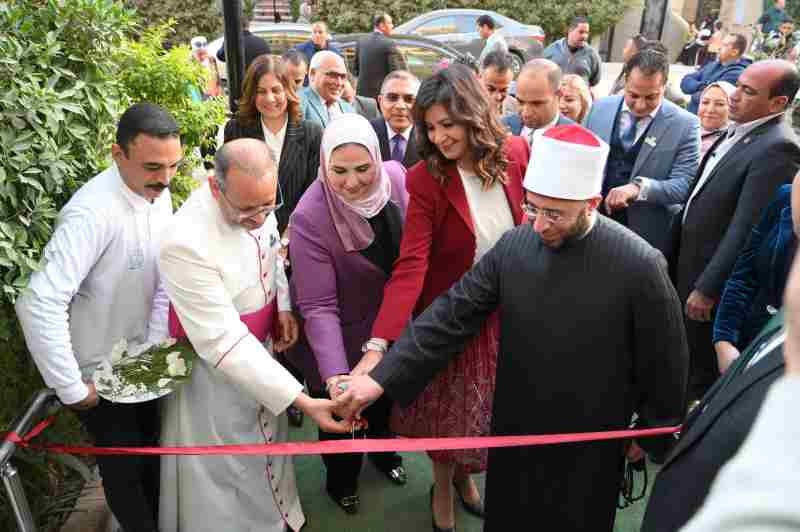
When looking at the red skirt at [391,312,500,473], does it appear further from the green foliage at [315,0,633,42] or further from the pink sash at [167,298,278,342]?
the green foliage at [315,0,633,42]

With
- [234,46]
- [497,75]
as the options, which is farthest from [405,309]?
[497,75]

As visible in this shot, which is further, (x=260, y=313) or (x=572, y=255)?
(x=260, y=313)

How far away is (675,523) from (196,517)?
201 cm

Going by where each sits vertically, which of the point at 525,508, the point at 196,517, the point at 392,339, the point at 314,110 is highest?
the point at 314,110

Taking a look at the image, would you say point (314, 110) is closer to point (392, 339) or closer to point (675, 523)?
point (392, 339)

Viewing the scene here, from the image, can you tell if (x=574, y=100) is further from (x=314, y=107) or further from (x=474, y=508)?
(x=474, y=508)

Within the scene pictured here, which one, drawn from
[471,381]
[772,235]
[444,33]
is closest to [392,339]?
[471,381]

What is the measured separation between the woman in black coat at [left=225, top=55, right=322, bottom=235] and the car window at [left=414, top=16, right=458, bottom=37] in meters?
11.3

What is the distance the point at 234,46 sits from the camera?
175 inches

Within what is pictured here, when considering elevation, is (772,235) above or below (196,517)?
above

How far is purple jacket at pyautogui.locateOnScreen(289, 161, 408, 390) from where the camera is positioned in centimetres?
273

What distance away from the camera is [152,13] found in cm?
2011

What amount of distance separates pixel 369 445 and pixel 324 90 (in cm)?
349

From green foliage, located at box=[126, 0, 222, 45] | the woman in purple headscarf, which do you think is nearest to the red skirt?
the woman in purple headscarf
